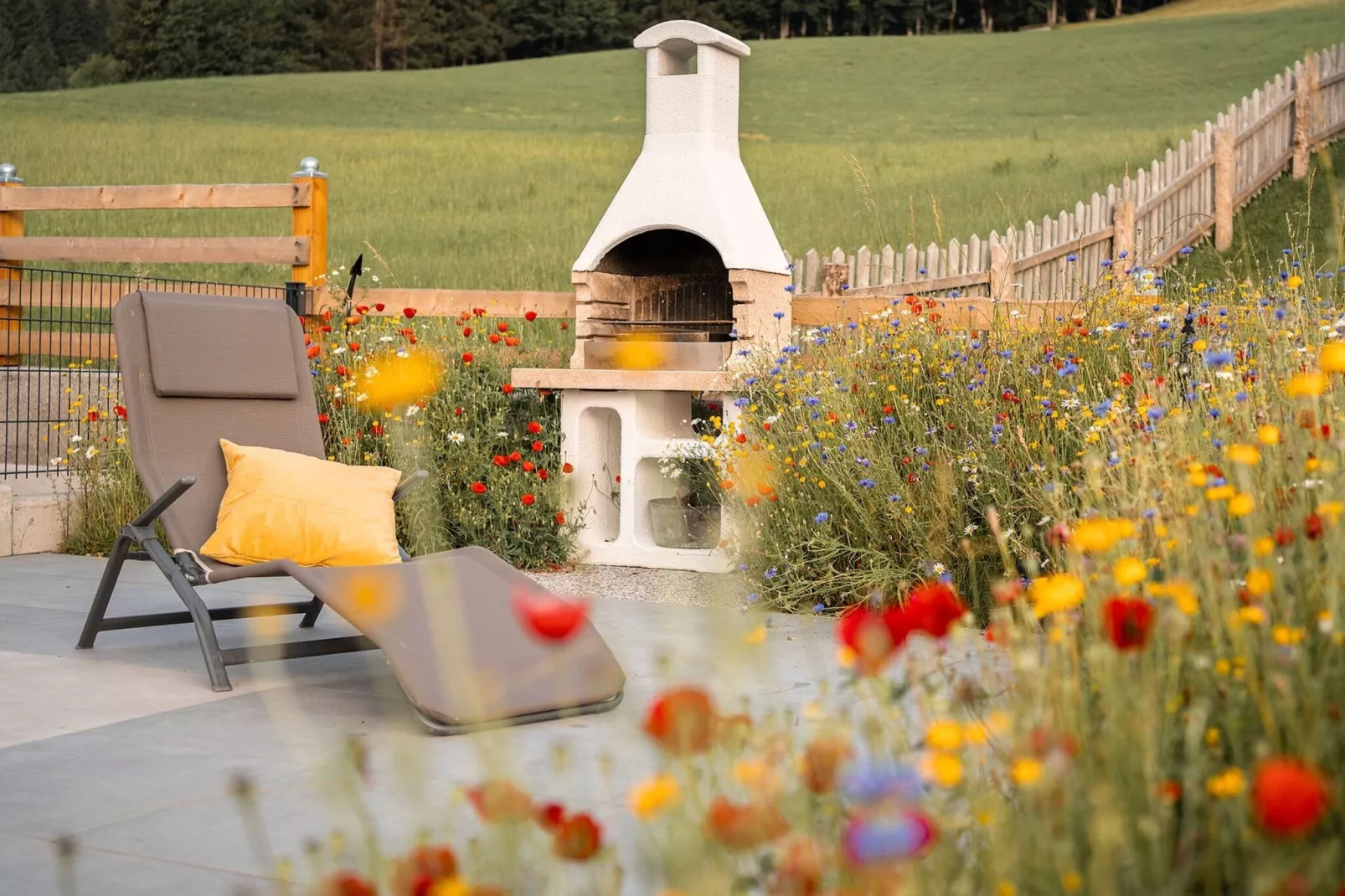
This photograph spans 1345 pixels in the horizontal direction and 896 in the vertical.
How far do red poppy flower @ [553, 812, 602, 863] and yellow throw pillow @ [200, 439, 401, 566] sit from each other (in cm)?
307

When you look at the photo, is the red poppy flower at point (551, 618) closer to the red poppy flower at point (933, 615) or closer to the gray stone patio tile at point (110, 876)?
the red poppy flower at point (933, 615)

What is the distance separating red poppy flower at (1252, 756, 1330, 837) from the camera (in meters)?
1.02

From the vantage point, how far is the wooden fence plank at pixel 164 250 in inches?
294

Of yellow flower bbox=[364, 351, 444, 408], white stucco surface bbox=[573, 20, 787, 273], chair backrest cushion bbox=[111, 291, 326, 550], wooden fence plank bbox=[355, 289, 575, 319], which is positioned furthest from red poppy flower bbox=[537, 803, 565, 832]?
wooden fence plank bbox=[355, 289, 575, 319]

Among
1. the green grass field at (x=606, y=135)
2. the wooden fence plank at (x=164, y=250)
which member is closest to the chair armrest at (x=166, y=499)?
the wooden fence plank at (x=164, y=250)

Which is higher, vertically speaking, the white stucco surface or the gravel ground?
the white stucco surface

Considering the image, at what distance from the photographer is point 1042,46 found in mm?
41125

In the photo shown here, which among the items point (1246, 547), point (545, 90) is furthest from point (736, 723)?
point (545, 90)

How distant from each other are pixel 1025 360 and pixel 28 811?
3.57m

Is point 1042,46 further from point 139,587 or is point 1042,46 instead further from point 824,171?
point 139,587

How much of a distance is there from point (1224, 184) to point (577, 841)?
1187 cm

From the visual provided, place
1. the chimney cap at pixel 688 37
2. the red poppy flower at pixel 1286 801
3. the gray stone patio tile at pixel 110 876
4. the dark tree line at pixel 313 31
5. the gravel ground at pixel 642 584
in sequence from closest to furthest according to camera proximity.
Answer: the red poppy flower at pixel 1286 801
the gray stone patio tile at pixel 110 876
the gravel ground at pixel 642 584
the chimney cap at pixel 688 37
the dark tree line at pixel 313 31

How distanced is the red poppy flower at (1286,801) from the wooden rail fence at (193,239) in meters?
6.76

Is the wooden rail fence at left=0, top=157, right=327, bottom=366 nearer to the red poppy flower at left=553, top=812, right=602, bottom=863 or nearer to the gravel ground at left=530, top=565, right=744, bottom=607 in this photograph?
the gravel ground at left=530, top=565, right=744, bottom=607
